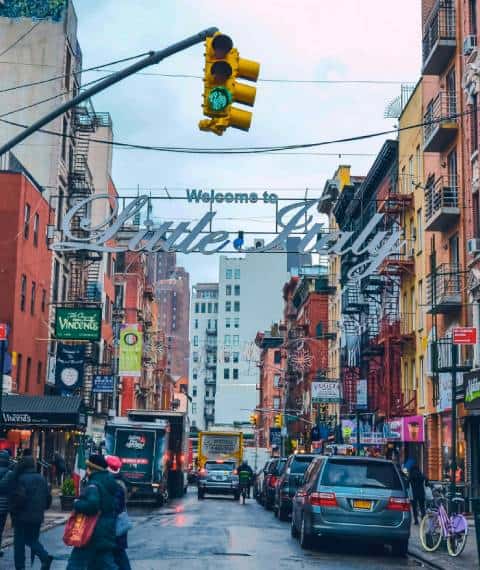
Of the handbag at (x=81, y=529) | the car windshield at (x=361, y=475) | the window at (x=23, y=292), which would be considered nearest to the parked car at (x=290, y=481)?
the car windshield at (x=361, y=475)

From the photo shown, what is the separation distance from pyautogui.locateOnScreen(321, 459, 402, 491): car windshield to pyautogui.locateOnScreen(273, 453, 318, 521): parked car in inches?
370

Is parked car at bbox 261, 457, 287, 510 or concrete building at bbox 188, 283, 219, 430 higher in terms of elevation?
concrete building at bbox 188, 283, 219, 430

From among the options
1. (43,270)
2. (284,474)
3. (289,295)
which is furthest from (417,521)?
(289,295)

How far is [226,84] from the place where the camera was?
43.0ft

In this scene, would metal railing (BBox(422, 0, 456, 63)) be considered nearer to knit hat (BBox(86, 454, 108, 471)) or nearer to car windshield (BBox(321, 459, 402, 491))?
car windshield (BBox(321, 459, 402, 491))

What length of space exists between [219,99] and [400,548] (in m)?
10.2

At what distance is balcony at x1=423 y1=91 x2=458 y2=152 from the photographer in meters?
36.1

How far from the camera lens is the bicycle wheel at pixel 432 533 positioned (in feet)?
65.0

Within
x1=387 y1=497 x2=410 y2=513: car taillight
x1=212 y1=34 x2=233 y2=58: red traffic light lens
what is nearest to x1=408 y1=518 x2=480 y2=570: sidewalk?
x1=387 y1=497 x2=410 y2=513: car taillight

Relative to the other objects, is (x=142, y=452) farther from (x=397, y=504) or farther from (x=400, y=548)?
(x=397, y=504)

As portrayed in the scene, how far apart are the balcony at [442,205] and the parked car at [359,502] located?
18.3 meters

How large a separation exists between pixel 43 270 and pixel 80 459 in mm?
20215

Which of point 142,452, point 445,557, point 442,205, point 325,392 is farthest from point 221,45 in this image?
point 325,392

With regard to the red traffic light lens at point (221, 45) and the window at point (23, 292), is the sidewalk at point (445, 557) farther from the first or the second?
the window at point (23, 292)
